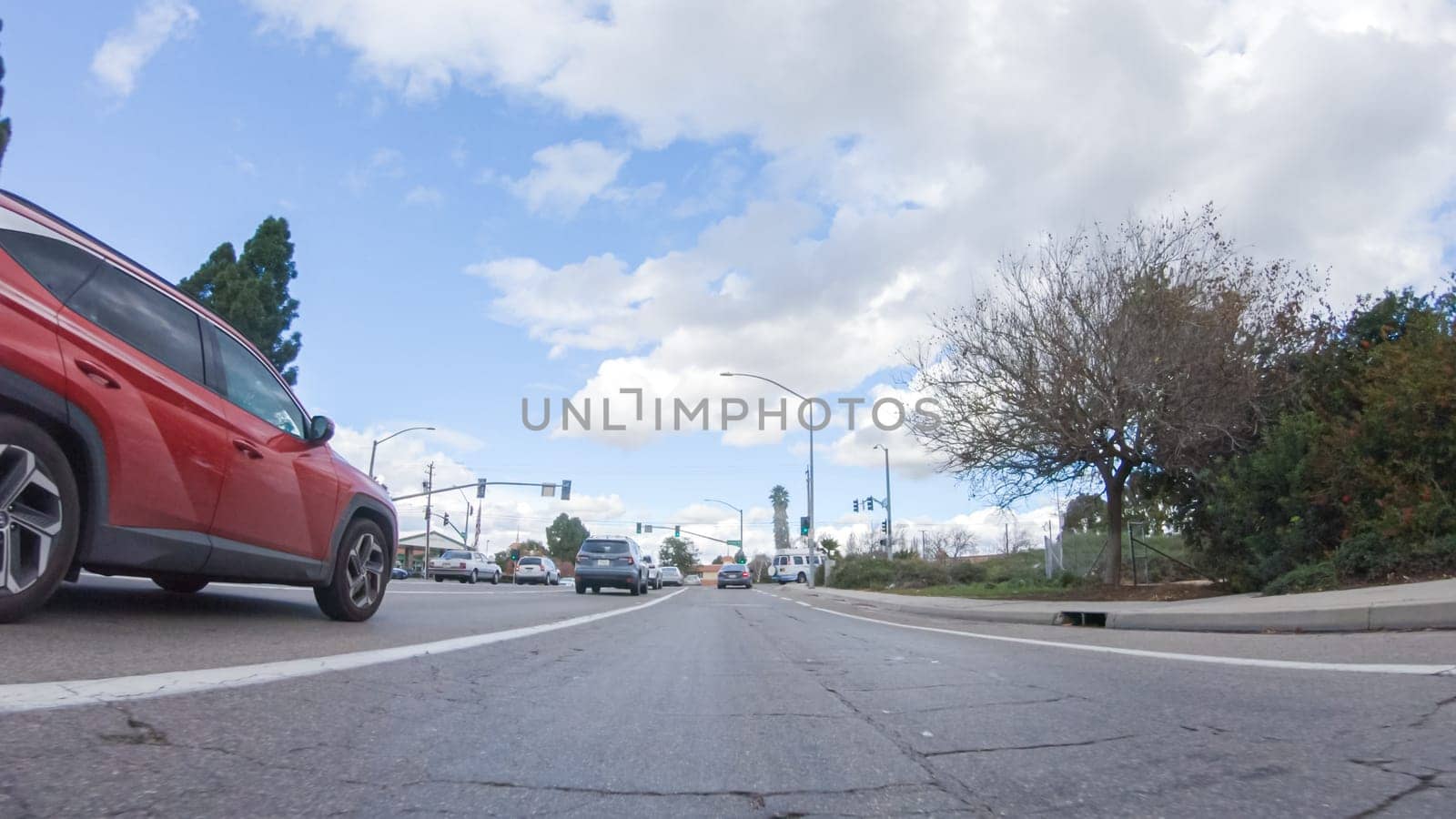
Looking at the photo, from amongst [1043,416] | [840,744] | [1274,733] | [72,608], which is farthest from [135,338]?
[1043,416]

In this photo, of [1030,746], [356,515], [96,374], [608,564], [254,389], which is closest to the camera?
[1030,746]

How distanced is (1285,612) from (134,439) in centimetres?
1022

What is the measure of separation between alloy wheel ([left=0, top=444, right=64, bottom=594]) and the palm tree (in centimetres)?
12407

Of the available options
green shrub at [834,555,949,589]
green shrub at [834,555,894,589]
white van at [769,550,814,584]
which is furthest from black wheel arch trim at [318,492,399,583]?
white van at [769,550,814,584]

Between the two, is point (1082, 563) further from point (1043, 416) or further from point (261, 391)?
point (261, 391)

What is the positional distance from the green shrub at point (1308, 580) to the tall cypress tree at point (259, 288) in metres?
29.3

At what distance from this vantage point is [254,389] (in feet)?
19.2

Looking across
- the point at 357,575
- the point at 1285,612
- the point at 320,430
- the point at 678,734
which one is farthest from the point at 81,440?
the point at 1285,612

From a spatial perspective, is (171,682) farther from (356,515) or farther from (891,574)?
(891,574)

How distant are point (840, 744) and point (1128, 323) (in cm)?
1585

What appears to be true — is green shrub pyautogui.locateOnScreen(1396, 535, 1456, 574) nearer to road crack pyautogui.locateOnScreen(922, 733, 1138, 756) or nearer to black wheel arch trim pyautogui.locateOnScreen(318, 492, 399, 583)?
road crack pyautogui.locateOnScreen(922, 733, 1138, 756)

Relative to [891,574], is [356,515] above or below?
above

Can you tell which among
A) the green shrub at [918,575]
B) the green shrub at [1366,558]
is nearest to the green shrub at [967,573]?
the green shrub at [918,575]

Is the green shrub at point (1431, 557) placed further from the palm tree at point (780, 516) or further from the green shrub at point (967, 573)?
the palm tree at point (780, 516)
